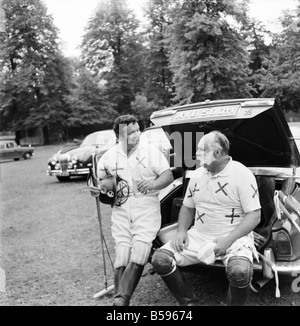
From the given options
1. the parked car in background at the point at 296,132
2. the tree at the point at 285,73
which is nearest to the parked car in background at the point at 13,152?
the tree at the point at 285,73

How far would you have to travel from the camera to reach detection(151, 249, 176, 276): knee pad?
337 centimetres

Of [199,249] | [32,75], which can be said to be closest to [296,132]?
[199,249]

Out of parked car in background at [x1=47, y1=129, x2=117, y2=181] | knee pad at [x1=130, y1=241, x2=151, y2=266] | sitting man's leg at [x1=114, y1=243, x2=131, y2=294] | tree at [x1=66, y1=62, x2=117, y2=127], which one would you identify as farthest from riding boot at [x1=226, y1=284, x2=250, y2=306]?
tree at [x1=66, y1=62, x2=117, y2=127]

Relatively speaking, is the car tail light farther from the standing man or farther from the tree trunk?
the tree trunk

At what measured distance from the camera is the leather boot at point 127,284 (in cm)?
343

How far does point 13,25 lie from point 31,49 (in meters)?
4.79

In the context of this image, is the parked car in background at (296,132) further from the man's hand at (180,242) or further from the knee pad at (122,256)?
the knee pad at (122,256)

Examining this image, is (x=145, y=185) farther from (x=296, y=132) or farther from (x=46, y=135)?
(x=46, y=135)

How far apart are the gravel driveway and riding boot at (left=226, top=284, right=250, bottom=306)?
300 millimetres

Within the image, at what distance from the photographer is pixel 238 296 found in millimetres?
3137

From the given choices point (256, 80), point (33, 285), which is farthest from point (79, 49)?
point (33, 285)

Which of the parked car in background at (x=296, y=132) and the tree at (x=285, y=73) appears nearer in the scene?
the parked car in background at (x=296, y=132)

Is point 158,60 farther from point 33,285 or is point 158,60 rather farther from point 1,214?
point 33,285
